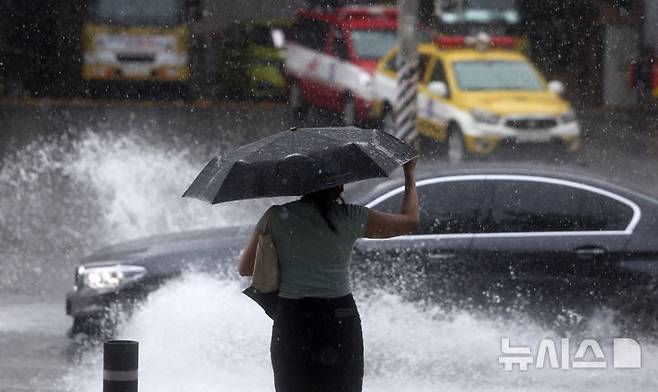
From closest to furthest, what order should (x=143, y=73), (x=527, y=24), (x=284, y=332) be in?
(x=284, y=332) → (x=143, y=73) → (x=527, y=24)

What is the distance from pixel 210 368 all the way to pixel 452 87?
13.7 meters

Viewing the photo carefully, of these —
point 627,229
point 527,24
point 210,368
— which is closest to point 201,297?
point 210,368

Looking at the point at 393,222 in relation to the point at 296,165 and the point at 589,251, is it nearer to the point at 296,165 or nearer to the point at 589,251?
the point at 296,165

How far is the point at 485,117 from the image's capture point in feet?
73.7

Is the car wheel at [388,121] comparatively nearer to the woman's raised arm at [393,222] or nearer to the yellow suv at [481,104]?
the yellow suv at [481,104]

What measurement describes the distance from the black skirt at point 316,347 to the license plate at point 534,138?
16912 mm

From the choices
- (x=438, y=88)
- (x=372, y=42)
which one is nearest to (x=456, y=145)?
(x=438, y=88)

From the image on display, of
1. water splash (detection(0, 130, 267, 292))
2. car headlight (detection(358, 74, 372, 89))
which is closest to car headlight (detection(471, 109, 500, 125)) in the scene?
car headlight (detection(358, 74, 372, 89))

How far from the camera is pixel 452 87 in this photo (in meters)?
22.8

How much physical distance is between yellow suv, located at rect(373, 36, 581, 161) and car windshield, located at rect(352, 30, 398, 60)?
1.37 meters

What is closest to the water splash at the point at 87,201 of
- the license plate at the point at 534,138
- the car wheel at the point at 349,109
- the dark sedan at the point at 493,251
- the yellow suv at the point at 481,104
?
the car wheel at the point at 349,109

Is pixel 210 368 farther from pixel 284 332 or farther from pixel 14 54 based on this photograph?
pixel 14 54

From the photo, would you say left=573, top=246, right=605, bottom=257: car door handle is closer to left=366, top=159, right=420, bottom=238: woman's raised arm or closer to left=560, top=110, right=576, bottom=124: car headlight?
left=366, top=159, right=420, bottom=238: woman's raised arm

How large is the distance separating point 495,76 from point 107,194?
6.09 meters
